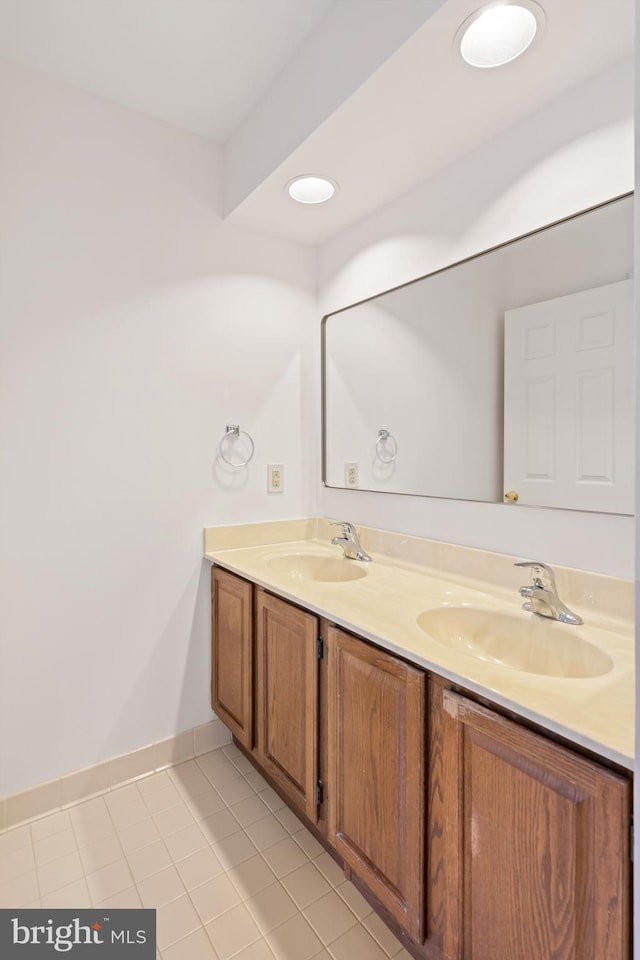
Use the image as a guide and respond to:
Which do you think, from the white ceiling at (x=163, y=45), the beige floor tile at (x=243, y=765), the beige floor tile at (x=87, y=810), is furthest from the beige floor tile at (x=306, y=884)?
the white ceiling at (x=163, y=45)

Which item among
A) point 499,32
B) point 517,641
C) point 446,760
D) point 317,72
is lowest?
point 446,760

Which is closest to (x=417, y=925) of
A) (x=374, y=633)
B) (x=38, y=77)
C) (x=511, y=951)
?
(x=511, y=951)

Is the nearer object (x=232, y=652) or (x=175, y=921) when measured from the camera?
(x=175, y=921)

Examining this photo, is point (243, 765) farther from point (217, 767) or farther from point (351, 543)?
point (351, 543)

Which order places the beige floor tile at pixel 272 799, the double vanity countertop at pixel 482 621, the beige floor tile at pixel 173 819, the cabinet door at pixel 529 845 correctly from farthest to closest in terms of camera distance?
the beige floor tile at pixel 272 799, the beige floor tile at pixel 173 819, the double vanity countertop at pixel 482 621, the cabinet door at pixel 529 845

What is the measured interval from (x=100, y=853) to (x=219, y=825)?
0.35m

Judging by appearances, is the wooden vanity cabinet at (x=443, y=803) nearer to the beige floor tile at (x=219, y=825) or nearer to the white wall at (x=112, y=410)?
the beige floor tile at (x=219, y=825)

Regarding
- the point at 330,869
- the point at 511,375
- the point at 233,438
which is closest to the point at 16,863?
the point at 330,869

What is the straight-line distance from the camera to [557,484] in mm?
1322

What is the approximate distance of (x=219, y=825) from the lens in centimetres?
158

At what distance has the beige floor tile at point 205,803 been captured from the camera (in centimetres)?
164

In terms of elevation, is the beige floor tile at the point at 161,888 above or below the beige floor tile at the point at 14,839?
above
